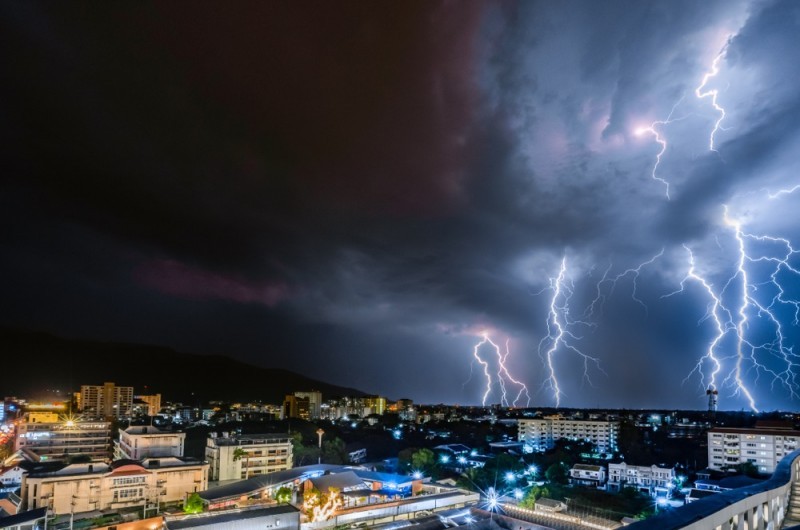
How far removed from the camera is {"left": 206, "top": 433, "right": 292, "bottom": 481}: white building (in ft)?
74.7

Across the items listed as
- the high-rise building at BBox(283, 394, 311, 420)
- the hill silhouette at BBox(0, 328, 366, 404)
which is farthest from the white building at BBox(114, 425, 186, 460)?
the hill silhouette at BBox(0, 328, 366, 404)

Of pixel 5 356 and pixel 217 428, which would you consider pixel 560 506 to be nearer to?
pixel 217 428

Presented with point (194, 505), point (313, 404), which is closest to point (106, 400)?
point (313, 404)

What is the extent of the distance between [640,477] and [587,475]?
2.70m

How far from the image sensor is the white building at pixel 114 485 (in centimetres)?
1600

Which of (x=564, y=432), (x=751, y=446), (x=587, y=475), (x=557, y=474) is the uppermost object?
(x=751, y=446)

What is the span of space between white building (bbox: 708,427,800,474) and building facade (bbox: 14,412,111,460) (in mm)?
37274

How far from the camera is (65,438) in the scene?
29.1 m

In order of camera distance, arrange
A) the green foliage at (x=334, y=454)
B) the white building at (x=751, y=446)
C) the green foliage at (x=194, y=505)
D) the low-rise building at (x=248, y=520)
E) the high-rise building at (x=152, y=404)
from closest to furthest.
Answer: the low-rise building at (x=248, y=520) < the green foliage at (x=194, y=505) < the white building at (x=751, y=446) < the green foliage at (x=334, y=454) < the high-rise building at (x=152, y=404)

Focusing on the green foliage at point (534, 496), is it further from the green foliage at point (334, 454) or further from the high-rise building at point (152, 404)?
the high-rise building at point (152, 404)

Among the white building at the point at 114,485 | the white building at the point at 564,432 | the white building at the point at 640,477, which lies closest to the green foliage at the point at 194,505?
the white building at the point at 114,485

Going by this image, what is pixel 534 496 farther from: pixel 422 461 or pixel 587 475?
pixel 587 475

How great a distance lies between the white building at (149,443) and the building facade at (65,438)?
18.5 feet

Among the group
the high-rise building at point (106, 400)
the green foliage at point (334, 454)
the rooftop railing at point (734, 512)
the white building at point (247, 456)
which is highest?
the rooftop railing at point (734, 512)
